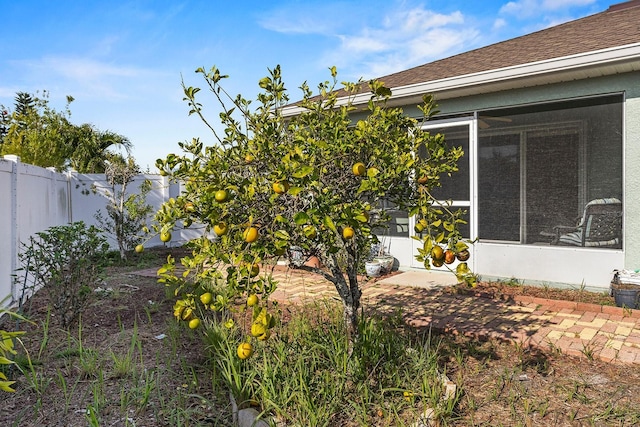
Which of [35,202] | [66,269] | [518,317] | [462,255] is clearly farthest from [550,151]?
[35,202]

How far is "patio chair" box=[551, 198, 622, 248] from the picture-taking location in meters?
5.43

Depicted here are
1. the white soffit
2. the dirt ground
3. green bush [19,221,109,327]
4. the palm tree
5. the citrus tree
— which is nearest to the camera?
the citrus tree

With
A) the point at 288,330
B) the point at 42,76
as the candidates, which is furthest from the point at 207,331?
the point at 42,76

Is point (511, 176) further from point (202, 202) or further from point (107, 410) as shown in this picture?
point (107, 410)

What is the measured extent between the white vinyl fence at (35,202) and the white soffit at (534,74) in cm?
482

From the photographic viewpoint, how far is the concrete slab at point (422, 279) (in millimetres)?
6348

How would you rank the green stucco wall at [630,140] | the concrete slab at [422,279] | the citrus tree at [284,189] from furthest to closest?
the concrete slab at [422,279], the green stucco wall at [630,140], the citrus tree at [284,189]

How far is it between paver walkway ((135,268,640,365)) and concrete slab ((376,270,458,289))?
0.03 m

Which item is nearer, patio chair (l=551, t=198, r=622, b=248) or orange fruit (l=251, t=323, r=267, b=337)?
orange fruit (l=251, t=323, r=267, b=337)

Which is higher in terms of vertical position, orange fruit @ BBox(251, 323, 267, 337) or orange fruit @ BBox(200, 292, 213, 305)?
orange fruit @ BBox(200, 292, 213, 305)

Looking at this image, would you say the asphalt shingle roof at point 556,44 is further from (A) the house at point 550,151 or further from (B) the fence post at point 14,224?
(B) the fence post at point 14,224

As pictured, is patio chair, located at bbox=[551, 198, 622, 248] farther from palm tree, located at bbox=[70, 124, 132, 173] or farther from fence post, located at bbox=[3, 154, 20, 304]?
palm tree, located at bbox=[70, 124, 132, 173]

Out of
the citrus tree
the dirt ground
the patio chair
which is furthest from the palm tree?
the patio chair

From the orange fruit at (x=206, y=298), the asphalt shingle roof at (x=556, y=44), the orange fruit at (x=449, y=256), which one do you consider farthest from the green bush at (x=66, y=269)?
the asphalt shingle roof at (x=556, y=44)
